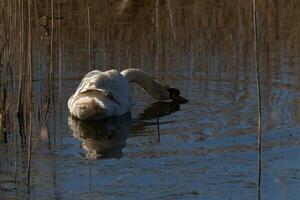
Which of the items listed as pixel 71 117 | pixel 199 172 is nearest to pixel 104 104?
pixel 71 117

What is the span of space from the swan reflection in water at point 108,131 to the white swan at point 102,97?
7 cm

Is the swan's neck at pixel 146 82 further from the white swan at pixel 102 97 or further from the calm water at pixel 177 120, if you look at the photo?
the calm water at pixel 177 120

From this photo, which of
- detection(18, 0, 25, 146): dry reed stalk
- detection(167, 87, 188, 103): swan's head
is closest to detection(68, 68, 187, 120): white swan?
detection(167, 87, 188, 103): swan's head

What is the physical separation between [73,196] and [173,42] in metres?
6.48

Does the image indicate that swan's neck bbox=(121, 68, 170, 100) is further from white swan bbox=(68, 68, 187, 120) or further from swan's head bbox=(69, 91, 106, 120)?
swan's head bbox=(69, 91, 106, 120)

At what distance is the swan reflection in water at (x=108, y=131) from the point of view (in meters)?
7.88

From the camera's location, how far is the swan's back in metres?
9.10

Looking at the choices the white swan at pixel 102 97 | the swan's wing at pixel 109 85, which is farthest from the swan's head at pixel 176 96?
the swan's wing at pixel 109 85

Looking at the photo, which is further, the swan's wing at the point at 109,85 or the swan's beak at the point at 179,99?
the swan's beak at the point at 179,99

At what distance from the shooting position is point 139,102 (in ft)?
33.9

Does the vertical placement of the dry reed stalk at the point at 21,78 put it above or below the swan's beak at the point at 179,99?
above

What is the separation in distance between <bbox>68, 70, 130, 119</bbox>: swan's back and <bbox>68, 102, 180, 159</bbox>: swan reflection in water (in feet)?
0.27

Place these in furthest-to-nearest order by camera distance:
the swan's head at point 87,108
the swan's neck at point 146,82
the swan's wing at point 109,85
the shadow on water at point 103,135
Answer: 1. the swan's neck at point 146,82
2. the swan's wing at point 109,85
3. the swan's head at point 87,108
4. the shadow on water at point 103,135

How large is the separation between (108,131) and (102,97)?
53 centimetres
